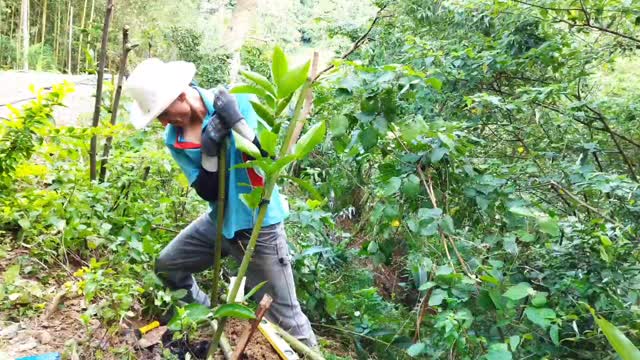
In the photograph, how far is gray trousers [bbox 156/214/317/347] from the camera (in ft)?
8.35

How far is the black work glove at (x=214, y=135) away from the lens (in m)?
1.99

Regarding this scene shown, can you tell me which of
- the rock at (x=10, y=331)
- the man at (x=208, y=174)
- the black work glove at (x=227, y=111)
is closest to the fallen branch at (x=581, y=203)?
the man at (x=208, y=174)

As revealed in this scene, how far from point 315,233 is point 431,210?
1337 millimetres

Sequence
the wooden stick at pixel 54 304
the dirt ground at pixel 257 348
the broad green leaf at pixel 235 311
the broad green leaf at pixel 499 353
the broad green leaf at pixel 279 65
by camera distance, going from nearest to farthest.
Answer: the broad green leaf at pixel 279 65 < the broad green leaf at pixel 235 311 < the broad green leaf at pixel 499 353 < the wooden stick at pixel 54 304 < the dirt ground at pixel 257 348

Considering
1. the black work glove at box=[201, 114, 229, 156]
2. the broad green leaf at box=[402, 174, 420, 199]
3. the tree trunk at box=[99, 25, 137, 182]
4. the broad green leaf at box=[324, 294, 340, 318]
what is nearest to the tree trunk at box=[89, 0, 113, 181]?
the tree trunk at box=[99, 25, 137, 182]

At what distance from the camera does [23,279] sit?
2.61m

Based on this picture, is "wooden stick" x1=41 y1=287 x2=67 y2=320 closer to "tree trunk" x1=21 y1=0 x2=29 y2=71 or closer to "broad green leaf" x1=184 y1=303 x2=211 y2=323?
"broad green leaf" x1=184 y1=303 x2=211 y2=323

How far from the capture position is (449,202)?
2471 millimetres

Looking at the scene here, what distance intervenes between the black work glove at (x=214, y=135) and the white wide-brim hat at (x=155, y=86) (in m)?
0.28

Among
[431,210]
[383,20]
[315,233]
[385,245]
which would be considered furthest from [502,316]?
[383,20]

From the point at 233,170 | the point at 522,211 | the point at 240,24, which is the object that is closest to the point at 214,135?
the point at 233,170

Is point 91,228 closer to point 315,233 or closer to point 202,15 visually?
point 315,233

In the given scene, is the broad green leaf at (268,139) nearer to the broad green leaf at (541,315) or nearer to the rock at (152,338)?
the broad green leaf at (541,315)

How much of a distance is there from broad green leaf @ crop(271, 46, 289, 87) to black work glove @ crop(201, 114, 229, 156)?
75 cm
